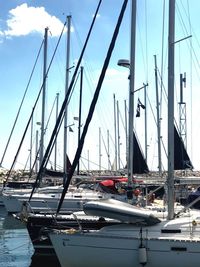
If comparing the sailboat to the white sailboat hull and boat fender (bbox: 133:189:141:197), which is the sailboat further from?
boat fender (bbox: 133:189:141:197)

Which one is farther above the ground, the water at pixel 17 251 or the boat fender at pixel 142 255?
the boat fender at pixel 142 255

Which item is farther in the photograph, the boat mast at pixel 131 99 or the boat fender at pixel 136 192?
the boat fender at pixel 136 192

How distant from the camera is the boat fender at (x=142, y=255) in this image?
42.2ft

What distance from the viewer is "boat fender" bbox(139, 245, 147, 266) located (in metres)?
12.9

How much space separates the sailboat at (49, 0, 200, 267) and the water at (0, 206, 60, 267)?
12.3 ft

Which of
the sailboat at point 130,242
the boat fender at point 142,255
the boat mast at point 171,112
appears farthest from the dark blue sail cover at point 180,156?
the boat fender at point 142,255

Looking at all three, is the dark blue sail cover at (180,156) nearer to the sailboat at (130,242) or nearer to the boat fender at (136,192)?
the boat fender at (136,192)

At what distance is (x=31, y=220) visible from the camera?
18156mm

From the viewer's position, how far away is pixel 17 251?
1958 centimetres

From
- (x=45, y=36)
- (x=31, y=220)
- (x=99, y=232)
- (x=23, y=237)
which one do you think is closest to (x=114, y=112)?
(x=45, y=36)

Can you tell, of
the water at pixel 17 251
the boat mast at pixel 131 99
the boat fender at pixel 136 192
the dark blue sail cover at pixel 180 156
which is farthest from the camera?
the boat fender at pixel 136 192

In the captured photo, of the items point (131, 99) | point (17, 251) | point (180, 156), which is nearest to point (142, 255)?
point (180, 156)

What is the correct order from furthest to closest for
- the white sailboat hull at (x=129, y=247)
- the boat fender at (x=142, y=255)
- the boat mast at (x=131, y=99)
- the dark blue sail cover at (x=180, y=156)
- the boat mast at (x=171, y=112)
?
the boat mast at (x=131, y=99)
the dark blue sail cover at (x=180, y=156)
the boat mast at (x=171, y=112)
the boat fender at (x=142, y=255)
the white sailboat hull at (x=129, y=247)

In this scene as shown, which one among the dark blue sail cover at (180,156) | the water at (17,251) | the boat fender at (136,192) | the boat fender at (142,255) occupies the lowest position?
the water at (17,251)
